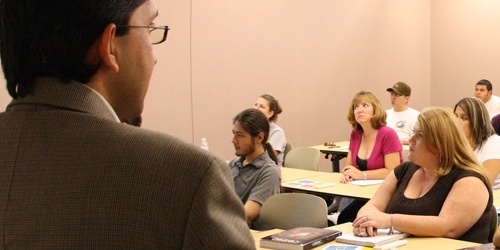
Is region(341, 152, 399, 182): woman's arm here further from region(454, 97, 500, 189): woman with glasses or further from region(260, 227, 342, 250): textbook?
region(260, 227, 342, 250): textbook

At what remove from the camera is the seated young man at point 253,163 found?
14.0ft

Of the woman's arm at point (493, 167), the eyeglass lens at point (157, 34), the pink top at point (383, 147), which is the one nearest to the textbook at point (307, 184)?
the pink top at point (383, 147)

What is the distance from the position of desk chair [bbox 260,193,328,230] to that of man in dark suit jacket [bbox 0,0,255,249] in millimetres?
3008

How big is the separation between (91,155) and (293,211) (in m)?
3.13

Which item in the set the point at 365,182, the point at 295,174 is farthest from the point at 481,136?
the point at 295,174

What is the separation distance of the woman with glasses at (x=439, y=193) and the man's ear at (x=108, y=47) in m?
2.60

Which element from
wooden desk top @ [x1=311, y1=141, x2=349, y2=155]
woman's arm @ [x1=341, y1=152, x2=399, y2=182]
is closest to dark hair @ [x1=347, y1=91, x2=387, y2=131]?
woman's arm @ [x1=341, y1=152, x2=399, y2=182]

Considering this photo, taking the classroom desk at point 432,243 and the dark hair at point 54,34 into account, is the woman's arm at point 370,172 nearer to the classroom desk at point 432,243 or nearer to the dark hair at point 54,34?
the classroom desk at point 432,243

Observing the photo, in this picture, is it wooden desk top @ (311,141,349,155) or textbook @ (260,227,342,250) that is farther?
wooden desk top @ (311,141,349,155)

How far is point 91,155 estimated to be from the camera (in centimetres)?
88

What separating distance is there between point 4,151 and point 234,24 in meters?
7.39

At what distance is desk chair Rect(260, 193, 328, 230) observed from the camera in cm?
386

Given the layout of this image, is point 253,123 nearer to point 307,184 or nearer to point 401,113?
point 307,184

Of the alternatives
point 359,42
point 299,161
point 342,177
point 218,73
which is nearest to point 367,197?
point 342,177
